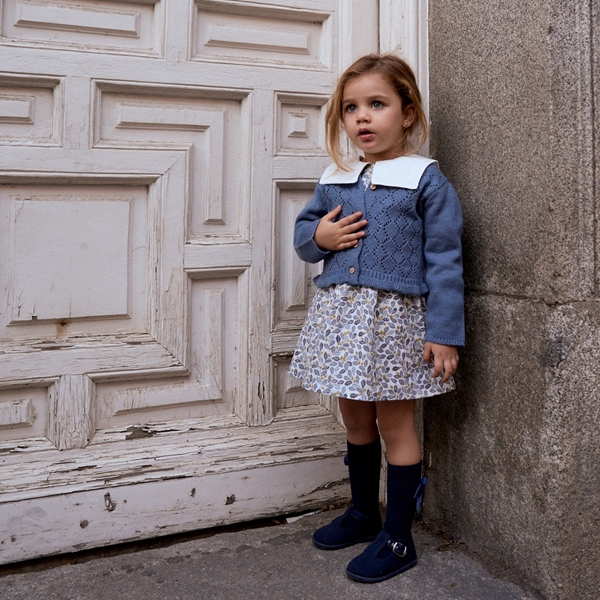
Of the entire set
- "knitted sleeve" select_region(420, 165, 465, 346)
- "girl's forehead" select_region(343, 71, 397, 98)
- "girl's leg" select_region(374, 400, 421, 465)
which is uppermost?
"girl's forehead" select_region(343, 71, 397, 98)

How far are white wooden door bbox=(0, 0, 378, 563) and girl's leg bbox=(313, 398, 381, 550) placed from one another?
0.64 ft

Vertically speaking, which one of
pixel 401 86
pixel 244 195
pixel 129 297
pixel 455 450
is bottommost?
pixel 455 450

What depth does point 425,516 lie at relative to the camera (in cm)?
193

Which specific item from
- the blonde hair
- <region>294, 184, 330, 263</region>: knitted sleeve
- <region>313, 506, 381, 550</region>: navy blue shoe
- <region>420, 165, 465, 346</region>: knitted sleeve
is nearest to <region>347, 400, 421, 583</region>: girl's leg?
<region>313, 506, 381, 550</region>: navy blue shoe

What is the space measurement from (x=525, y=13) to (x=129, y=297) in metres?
1.25

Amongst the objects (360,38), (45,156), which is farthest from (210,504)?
(360,38)

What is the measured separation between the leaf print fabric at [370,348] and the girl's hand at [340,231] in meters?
0.11

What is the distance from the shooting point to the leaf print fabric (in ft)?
5.20

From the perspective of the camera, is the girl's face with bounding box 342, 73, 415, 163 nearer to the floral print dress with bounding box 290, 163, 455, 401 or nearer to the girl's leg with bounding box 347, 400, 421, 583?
the floral print dress with bounding box 290, 163, 455, 401

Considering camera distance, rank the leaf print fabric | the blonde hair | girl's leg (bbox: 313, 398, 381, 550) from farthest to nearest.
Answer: girl's leg (bbox: 313, 398, 381, 550) < the blonde hair < the leaf print fabric

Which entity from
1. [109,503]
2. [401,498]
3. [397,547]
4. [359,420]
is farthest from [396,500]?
[109,503]

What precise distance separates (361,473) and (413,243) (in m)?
0.66

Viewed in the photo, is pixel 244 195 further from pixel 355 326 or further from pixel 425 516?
pixel 425 516

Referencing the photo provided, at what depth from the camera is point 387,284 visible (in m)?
1.63
